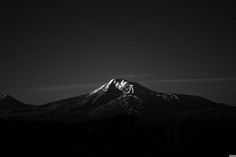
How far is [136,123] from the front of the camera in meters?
63.4

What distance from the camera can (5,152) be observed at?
163ft

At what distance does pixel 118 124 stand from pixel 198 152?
14.4 meters

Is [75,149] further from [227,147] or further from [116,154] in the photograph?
[227,147]

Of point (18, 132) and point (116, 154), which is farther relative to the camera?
point (18, 132)

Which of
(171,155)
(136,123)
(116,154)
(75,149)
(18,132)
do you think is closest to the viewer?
(171,155)

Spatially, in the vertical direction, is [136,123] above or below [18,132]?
above

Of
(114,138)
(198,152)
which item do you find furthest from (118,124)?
(198,152)

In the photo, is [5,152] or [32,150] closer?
[5,152]

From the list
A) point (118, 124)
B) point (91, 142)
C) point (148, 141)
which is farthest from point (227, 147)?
point (91, 142)

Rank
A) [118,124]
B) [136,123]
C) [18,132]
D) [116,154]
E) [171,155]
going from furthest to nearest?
1. [18,132]
2. [136,123]
3. [118,124]
4. [116,154]
5. [171,155]

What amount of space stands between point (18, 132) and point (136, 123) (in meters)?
32.3

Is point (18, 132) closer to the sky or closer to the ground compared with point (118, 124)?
closer to the ground

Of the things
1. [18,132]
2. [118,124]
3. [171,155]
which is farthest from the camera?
[18,132]

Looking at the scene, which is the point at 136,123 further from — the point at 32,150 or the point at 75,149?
the point at 32,150
